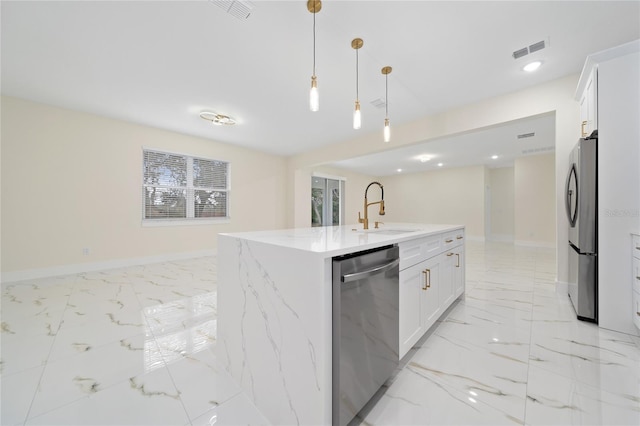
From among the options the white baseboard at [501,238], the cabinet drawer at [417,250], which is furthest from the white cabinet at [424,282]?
the white baseboard at [501,238]

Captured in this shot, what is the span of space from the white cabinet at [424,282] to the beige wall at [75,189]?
4.90 m

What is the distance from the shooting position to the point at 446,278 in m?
2.23

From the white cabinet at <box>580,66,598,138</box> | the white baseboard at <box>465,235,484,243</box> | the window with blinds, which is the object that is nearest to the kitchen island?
the white cabinet at <box>580,66,598,138</box>

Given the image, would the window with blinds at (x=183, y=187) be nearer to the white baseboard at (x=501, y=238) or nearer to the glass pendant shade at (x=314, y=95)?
the glass pendant shade at (x=314, y=95)

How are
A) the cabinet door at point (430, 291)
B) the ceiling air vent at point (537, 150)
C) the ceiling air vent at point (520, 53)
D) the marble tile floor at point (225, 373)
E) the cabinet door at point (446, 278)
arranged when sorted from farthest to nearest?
the ceiling air vent at point (537, 150)
the ceiling air vent at point (520, 53)
the cabinet door at point (446, 278)
the cabinet door at point (430, 291)
the marble tile floor at point (225, 373)

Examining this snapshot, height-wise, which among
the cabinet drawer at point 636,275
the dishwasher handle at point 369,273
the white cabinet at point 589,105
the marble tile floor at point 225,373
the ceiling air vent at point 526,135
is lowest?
the marble tile floor at point 225,373

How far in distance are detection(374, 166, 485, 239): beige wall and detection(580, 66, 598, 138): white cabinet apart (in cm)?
596

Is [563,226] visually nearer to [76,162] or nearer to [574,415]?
[574,415]

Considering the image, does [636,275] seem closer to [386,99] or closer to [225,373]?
[386,99]

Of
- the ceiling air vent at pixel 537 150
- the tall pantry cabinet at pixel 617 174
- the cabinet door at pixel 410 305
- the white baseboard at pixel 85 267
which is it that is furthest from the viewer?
the ceiling air vent at pixel 537 150

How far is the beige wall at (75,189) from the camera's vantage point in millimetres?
3451

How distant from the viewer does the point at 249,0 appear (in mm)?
1895

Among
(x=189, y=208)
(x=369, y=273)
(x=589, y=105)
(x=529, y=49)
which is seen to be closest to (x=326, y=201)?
(x=189, y=208)

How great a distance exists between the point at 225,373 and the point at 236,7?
2735mm
